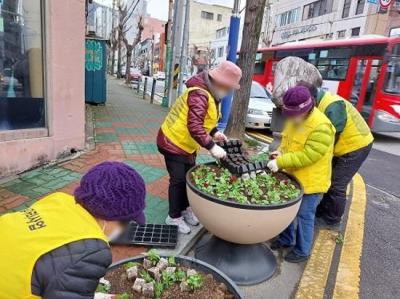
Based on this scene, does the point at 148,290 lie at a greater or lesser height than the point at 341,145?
lesser

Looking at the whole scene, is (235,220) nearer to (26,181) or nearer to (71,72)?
(26,181)

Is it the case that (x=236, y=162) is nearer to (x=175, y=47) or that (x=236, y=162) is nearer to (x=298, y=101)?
(x=298, y=101)

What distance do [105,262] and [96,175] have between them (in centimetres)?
34

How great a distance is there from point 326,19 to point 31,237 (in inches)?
1418

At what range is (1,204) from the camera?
3572mm

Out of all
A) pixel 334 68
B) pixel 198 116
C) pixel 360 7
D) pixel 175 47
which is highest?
pixel 360 7

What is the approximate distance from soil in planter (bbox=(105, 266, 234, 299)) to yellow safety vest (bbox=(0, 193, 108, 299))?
830 mm

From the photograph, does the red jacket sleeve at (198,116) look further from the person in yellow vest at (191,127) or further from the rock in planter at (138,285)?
the rock in planter at (138,285)

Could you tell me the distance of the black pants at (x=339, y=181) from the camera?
3535 mm

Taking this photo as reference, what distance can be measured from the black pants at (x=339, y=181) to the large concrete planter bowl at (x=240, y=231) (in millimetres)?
901

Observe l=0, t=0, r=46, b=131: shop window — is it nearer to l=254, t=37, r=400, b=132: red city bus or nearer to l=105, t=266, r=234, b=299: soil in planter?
l=105, t=266, r=234, b=299: soil in planter

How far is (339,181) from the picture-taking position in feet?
12.0

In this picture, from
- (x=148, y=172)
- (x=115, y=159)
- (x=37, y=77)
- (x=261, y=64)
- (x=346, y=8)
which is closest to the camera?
(x=37, y=77)

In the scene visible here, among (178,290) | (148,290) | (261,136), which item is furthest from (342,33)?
(148,290)
